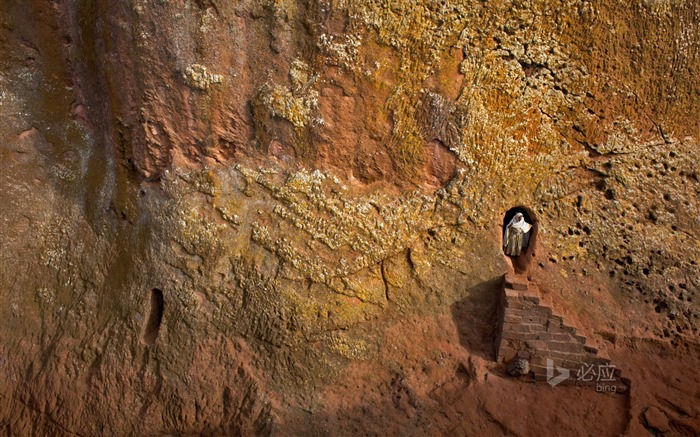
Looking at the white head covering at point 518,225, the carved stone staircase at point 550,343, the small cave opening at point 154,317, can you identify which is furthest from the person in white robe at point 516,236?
the small cave opening at point 154,317

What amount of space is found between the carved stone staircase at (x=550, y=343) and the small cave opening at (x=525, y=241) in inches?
15.3

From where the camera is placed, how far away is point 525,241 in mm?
6164

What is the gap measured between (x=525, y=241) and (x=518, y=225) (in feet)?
0.70

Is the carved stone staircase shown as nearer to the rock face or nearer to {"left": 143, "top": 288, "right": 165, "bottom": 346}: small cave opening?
the rock face

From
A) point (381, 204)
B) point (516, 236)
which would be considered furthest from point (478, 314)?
point (381, 204)

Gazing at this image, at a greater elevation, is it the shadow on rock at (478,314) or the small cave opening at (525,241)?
the small cave opening at (525,241)

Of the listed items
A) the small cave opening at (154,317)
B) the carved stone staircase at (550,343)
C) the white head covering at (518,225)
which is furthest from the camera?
the small cave opening at (154,317)

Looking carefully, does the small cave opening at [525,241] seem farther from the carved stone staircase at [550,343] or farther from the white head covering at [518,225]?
the carved stone staircase at [550,343]

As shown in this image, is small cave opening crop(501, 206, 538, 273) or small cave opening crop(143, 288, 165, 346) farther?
small cave opening crop(143, 288, 165, 346)

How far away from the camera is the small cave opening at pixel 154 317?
6445 millimetres

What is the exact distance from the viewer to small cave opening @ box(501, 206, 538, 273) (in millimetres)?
6137

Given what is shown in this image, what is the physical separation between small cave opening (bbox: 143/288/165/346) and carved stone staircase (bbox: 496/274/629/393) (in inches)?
134

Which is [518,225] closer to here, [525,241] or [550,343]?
[525,241]

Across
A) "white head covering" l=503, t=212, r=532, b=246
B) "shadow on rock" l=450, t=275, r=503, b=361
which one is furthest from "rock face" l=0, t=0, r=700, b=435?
"white head covering" l=503, t=212, r=532, b=246
